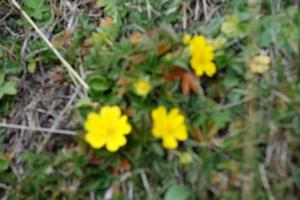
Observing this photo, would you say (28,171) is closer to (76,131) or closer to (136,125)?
(76,131)

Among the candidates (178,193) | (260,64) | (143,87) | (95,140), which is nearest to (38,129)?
(95,140)

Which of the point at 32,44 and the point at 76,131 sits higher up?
the point at 32,44

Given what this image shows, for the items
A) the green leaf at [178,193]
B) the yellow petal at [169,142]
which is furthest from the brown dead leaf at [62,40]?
the green leaf at [178,193]

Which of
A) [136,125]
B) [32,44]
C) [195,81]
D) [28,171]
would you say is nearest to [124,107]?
[136,125]

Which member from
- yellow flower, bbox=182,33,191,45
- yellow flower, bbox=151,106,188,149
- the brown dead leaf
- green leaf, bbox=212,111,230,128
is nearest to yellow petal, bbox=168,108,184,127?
yellow flower, bbox=151,106,188,149

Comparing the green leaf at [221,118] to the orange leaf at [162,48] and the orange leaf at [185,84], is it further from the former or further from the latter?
the orange leaf at [162,48]

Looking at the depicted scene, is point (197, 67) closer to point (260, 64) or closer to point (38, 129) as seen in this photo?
point (260, 64)
